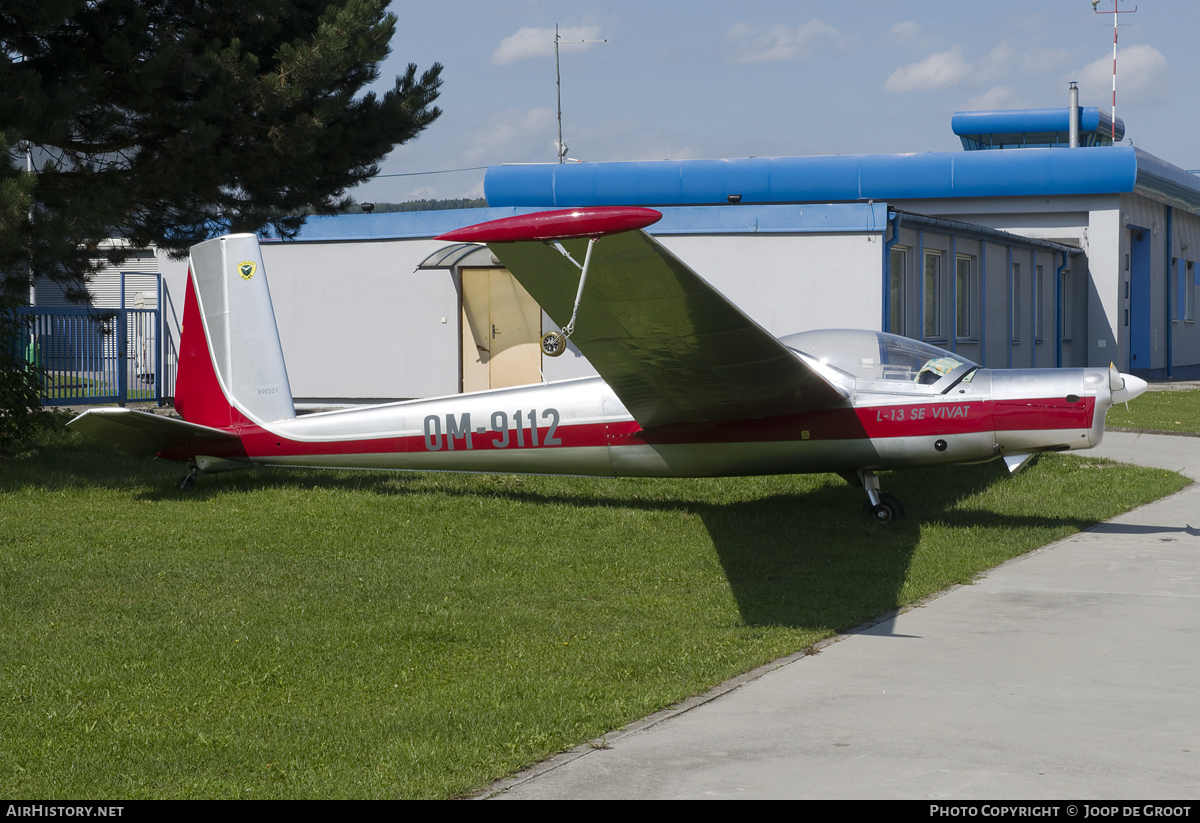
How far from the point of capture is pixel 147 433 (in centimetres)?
1009

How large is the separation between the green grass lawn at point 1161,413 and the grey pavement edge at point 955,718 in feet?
37.8

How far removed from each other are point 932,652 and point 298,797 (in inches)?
134

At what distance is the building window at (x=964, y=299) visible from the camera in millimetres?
22031

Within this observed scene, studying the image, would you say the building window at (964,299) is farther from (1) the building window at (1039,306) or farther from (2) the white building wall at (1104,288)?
(2) the white building wall at (1104,288)

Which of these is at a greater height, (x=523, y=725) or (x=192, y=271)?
(x=192, y=271)

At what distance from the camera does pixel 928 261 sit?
2067cm

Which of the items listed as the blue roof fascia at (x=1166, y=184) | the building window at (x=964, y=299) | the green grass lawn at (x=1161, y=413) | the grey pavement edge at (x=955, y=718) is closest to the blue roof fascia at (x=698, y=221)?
the green grass lawn at (x=1161, y=413)

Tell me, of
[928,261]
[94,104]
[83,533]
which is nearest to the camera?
[83,533]

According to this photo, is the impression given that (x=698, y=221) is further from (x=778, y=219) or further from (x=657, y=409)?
(x=657, y=409)

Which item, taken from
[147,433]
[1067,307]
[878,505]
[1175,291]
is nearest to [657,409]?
[878,505]

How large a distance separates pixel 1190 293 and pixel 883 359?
30560 millimetres

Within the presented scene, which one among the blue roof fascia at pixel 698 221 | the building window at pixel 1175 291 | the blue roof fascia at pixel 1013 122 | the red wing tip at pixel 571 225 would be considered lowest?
the red wing tip at pixel 571 225

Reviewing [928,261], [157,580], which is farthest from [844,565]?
[928,261]

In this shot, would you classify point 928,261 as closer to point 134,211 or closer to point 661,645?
point 134,211
